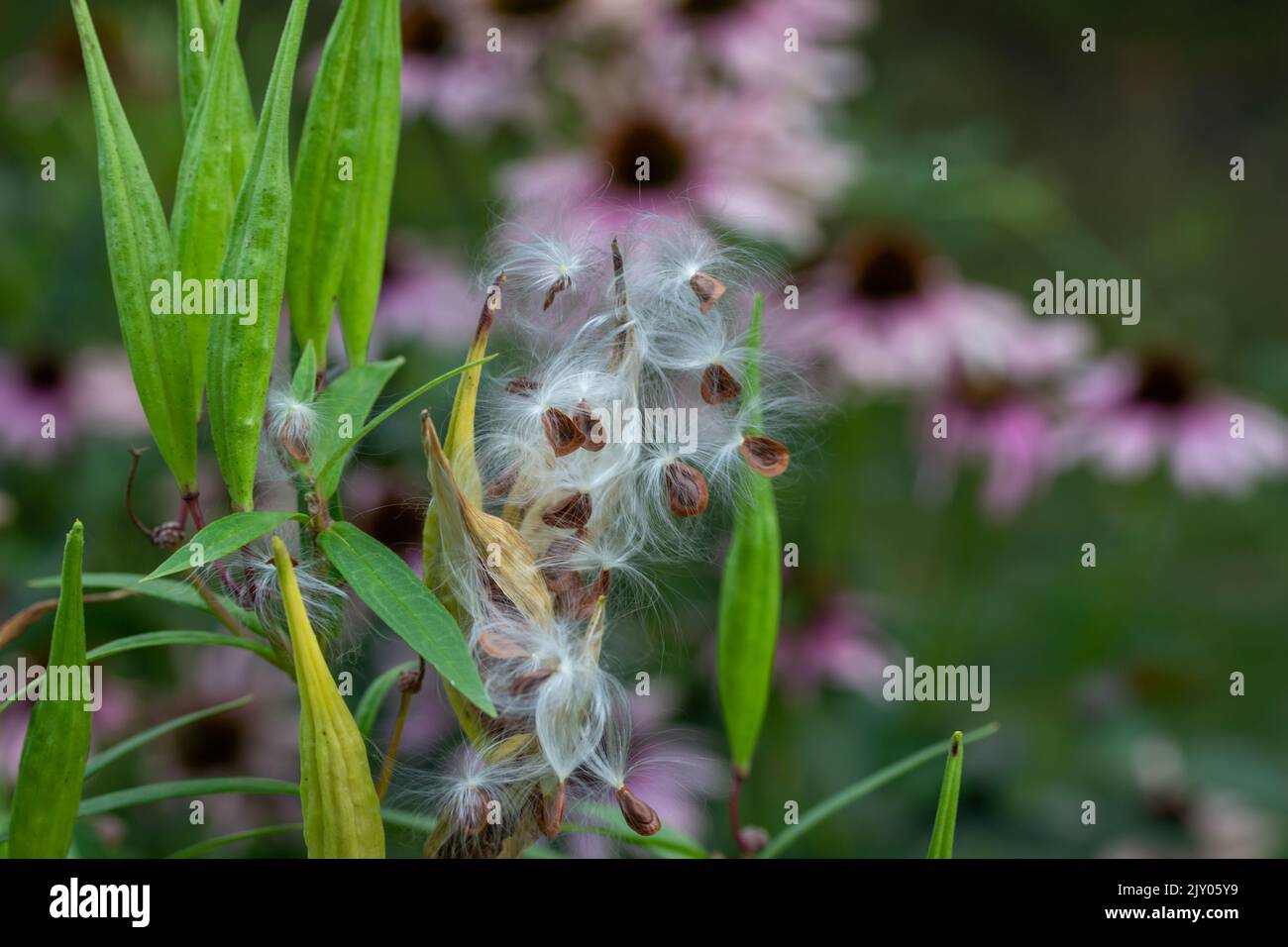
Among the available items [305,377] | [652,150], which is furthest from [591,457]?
[652,150]

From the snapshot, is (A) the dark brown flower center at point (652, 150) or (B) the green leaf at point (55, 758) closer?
(B) the green leaf at point (55, 758)

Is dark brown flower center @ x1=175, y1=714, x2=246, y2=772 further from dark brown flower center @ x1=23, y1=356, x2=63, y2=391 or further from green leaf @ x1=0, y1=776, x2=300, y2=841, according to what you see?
green leaf @ x1=0, y1=776, x2=300, y2=841

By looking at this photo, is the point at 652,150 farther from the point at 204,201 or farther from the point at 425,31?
the point at 204,201

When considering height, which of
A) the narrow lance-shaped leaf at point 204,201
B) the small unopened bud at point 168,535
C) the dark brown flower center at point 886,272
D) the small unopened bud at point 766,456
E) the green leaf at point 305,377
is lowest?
the small unopened bud at point 168,535

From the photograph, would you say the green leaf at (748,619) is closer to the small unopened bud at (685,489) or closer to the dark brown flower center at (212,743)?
the small unopened bud at (685,489)

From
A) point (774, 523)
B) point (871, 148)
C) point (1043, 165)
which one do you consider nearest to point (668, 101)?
point (871, 148)

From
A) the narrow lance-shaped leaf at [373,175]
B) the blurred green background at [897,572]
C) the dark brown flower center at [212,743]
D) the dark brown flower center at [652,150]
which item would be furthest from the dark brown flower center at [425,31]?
the narrow lance-shaped leaf at [373,175]

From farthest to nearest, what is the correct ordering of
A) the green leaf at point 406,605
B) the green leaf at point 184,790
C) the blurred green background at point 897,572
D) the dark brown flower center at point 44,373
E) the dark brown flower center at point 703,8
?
the dark brown flower center at point 44,373, the dark brown flower center at point 703,8, the blurred green background at point 897,572, the green leaf at point 184,790, the green leaf at point 406,605
